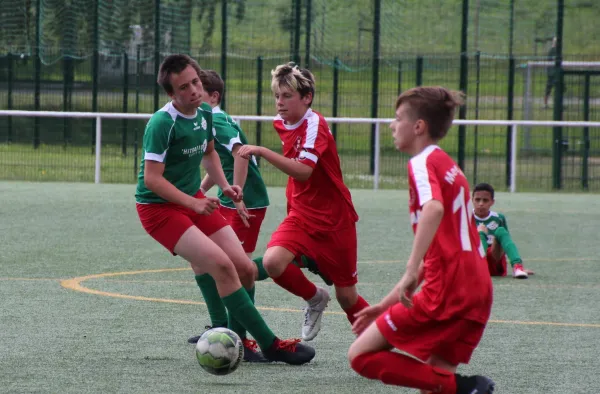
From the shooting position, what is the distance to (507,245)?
9.01 meters

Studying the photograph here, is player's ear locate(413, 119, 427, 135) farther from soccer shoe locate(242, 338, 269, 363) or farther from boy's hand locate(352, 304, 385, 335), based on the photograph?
soccer shoe locate(242, 338, 269, 363)

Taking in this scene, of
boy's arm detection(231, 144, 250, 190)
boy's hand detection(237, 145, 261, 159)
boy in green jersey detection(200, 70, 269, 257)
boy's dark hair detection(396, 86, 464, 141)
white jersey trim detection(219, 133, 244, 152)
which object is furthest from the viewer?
white jersey trim detection(219, 133, 244, 152)

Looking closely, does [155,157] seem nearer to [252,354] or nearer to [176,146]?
[176,146]

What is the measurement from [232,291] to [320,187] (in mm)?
792

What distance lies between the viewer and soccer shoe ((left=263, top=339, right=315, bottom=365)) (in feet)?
18.6

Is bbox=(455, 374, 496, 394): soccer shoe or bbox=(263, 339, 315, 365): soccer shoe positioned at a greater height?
bbox=(455, 374, 496, 394): soccer shoe

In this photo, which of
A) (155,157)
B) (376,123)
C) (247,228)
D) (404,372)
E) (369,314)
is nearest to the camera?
(404,372)

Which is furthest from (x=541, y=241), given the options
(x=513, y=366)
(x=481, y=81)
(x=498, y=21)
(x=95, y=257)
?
(x=498, y=21)

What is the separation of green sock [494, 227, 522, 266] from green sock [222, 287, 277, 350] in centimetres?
379

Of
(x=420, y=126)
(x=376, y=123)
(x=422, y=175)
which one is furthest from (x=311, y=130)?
(x=376, y=123)

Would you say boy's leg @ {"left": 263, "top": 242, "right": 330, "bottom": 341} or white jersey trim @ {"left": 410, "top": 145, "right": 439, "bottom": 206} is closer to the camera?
white jersey trim @ {"left": 410, "top": 145, "right": 439, "bottom": 206}

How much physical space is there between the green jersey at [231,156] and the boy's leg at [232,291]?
124 centimetres

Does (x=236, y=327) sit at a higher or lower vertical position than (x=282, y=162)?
lower

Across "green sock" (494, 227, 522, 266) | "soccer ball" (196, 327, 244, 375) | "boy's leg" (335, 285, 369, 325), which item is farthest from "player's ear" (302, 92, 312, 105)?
"green sock" (494, 227, 522, 266)
